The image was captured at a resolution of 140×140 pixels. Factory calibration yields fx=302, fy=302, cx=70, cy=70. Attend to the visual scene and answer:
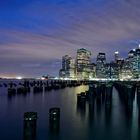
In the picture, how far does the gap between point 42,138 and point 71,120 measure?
11817 millimetres

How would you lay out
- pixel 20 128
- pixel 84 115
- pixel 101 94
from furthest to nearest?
pixel 101 94, pixel 84 115, pixel 20 128

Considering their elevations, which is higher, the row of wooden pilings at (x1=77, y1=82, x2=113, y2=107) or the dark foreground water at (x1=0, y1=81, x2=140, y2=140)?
the row of wooden pilings at (x1=77, y1=82, x2=113, y2=107)

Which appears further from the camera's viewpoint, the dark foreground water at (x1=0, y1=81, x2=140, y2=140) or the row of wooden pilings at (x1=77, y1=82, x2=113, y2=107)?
the row of wooden pilings at (x1=77, y1=82, x2=113, y2=107)

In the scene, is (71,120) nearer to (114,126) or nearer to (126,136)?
(114,126)

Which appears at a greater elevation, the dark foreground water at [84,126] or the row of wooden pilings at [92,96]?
the row of wooden pilings at [92,96]

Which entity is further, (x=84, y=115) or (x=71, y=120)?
(x=84, y=115)

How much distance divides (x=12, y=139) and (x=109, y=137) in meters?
9.82

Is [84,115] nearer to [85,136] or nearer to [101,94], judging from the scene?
[85,136]

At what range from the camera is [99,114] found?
46.1 m

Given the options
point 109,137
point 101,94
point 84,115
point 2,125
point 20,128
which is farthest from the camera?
point 101,94

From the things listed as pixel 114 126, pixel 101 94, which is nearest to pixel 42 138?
pixel 114 126

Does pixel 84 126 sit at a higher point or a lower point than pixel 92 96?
lower

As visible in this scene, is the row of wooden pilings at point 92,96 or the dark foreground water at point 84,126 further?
the row of wooden pilings at point 92,96

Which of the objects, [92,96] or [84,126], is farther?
[92,96]
